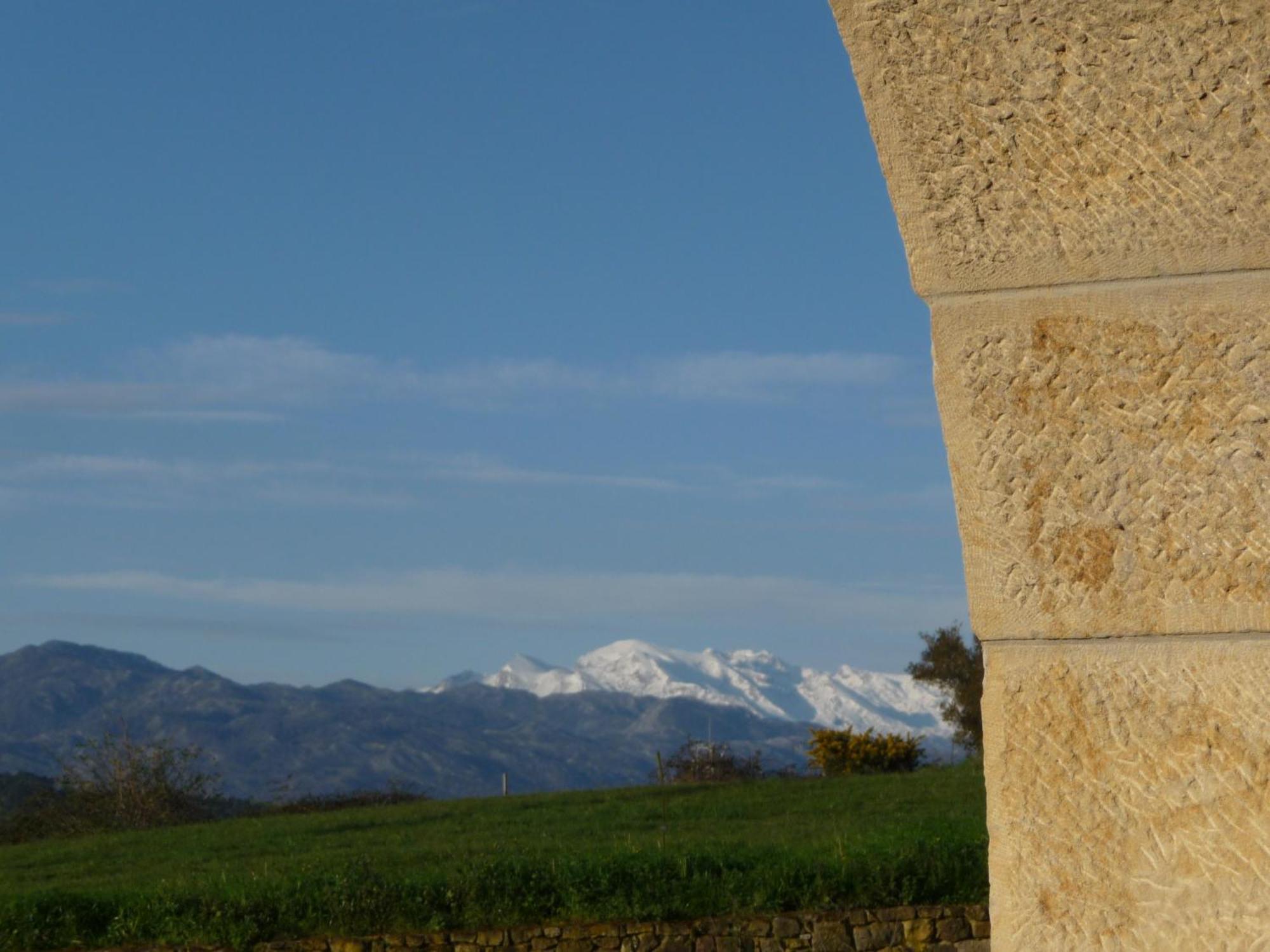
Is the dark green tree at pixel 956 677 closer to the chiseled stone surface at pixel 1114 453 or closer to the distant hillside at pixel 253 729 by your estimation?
the chiseled stone surface at pixel 1114 453

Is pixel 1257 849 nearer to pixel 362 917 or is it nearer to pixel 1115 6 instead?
pixel 1115 6

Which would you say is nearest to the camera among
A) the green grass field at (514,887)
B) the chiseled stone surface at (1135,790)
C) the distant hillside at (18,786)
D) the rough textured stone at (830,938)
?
the chiseled stone surface at (1135,790)

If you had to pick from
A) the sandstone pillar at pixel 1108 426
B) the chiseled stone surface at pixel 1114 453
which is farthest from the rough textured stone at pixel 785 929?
the chiseled stone surface at pixel 1114 453

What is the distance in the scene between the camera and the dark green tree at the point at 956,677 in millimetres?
34969

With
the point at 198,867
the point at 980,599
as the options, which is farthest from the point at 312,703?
the point at 980,599

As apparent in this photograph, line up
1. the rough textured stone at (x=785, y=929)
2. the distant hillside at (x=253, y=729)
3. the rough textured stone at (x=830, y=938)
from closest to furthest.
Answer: the rough textured stone at (x=830, y=938)
the rough textured stone at (x=785, y=929)
the distant hillside at (x=253, y=729)

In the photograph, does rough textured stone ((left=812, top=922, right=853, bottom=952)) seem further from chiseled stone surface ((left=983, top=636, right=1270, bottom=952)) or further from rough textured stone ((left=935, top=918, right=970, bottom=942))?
chiseled stone surface ((left=983, top=636, right=1270, bottom=952))

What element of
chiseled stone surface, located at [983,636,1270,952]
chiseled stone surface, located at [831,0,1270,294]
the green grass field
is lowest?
the green grass field

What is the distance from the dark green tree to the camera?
34969 mm

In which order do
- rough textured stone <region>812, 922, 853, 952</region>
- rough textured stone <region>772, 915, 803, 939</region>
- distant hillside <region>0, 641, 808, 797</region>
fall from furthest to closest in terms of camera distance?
distant hillside <region>0, 641, 808, 797</region> → rough textured stone <region>772, 915, 803, 939</region> → rough textured stone <region>812, 922, 853, 952</region>

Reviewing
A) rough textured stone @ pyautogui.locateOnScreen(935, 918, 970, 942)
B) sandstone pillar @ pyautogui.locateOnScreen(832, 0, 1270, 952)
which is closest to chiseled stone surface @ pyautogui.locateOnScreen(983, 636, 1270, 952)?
sandstone pillar @ pyautogui.locateOnScreen(832, 0, 1270, 952)

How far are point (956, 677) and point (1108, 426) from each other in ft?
118

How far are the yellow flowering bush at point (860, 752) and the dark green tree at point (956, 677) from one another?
157 inches

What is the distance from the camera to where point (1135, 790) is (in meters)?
1.67
